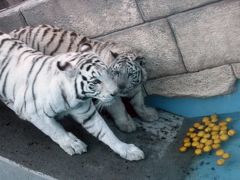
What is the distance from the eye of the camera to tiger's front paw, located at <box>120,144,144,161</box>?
3.24m

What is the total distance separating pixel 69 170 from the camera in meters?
3.21

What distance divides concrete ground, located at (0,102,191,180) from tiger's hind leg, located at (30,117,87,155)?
0.19ft

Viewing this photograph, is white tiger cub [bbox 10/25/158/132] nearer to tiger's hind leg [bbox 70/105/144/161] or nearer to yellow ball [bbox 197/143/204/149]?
tiger's hind leg [bbox 70/105/144/161]

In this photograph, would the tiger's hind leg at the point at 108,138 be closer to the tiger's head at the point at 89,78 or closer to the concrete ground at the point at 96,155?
the concrete ground at the point at 96,155

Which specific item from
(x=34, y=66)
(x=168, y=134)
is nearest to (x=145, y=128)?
(x=168, y=134)

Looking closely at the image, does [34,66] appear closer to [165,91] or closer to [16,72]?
[16,72]

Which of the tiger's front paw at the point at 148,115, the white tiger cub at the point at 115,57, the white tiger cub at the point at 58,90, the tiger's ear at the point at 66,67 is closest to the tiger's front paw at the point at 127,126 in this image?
the white tiger cub at the point at 115,57

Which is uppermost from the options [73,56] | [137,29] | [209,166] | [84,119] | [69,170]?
[73,56]

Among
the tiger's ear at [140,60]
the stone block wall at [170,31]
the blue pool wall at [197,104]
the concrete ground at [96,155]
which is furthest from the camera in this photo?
the blue pool wall at [197,104]

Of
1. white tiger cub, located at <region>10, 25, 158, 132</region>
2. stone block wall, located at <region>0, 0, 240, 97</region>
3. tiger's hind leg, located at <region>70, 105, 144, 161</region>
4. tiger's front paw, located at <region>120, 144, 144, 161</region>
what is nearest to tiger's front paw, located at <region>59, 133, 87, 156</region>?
tiger's hind leg, located at <region>70, 105, 144, 161</region>

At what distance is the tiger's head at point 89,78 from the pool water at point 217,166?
2.77 ft

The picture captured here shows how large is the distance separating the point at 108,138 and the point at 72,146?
0.28m

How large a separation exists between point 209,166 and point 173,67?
36.2 inches

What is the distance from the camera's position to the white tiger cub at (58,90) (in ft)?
9.59
